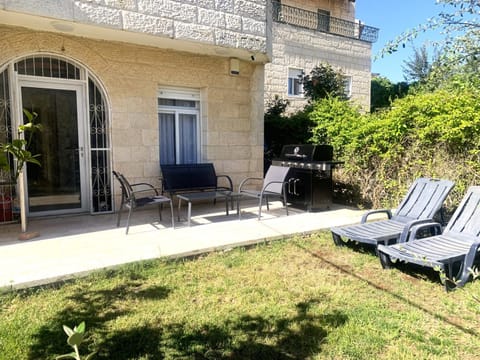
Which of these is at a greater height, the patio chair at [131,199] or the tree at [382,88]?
the tree at [382,88]

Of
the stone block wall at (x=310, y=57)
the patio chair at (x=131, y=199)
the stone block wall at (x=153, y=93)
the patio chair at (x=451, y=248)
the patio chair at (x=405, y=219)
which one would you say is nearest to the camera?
the patio chair at (x=451, y=248)

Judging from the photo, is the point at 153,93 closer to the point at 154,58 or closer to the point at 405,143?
the point at 154,58

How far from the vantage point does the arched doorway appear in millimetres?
6430

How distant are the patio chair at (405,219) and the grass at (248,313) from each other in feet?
1.56

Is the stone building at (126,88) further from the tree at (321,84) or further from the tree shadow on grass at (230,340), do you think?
the tree shadow on grass at (230,340)

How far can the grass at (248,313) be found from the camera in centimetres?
267

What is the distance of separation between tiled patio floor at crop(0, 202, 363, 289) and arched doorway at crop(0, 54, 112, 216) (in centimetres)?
51

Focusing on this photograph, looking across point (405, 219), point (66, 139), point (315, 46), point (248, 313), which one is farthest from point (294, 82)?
point (248, 313)

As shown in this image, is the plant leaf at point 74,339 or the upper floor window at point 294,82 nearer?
the plant leaf at point 74,339

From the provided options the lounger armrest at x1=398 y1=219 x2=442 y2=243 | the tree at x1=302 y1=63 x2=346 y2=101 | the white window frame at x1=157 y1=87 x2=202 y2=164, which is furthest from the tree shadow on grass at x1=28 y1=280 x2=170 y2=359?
the tree at x1=302 y1=63 x2=346 y2=101

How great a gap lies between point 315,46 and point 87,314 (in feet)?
48.4

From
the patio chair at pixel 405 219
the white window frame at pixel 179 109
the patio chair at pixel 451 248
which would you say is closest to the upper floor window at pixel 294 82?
the white window frame at pixel 179 109

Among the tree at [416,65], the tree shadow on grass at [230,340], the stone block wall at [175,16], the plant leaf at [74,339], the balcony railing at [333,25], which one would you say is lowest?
the tree shadow on grass at [230,340]

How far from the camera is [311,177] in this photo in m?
7.01
